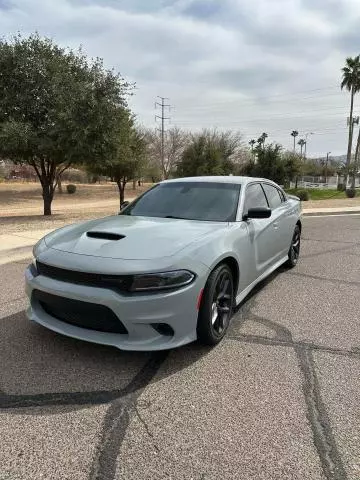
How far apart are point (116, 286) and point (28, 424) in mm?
1050

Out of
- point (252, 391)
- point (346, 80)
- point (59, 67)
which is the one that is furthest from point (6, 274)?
point (346, 80)

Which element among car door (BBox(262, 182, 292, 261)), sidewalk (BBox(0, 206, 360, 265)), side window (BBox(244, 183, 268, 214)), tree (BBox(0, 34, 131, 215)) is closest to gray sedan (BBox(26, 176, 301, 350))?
side window (BBox(244, 183, 268, 214))

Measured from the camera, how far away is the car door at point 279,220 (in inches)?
212

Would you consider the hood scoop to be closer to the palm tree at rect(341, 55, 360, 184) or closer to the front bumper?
the front bumper

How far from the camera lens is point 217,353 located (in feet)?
11.7

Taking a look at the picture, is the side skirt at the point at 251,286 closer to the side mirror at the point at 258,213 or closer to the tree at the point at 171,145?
the side mirror at the point at 258,213

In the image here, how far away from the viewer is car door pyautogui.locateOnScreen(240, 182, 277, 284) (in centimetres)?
447

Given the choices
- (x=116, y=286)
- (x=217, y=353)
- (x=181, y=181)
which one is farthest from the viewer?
(x=181, y=181)

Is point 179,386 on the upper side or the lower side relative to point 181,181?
lower

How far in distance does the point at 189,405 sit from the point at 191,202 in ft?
7.84

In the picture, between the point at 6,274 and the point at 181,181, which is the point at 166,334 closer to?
the point at 181,181

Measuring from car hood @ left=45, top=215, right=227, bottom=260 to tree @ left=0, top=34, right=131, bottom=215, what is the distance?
942 cm

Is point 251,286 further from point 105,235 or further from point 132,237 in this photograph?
point 105,235

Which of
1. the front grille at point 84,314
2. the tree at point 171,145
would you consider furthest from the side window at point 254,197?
the tree at point 171,145
